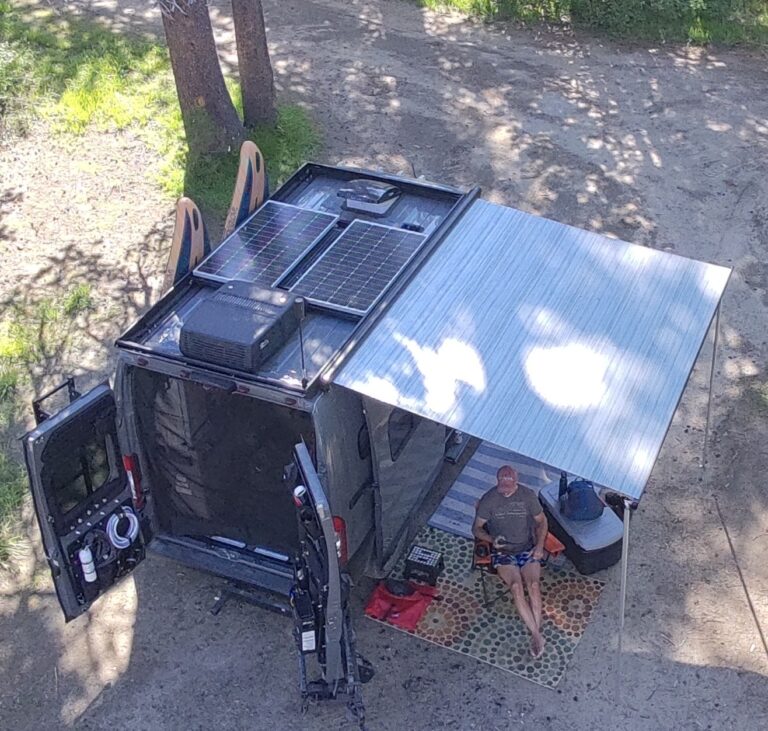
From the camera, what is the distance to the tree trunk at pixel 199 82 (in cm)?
1043

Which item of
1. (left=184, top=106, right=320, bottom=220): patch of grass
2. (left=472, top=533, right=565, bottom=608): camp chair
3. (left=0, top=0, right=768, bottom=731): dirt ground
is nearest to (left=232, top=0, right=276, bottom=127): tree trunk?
(left=184, top=106, right=320, bottom=220): patch of grass

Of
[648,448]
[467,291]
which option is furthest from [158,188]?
[648,448]

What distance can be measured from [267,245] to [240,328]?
4.49 feet

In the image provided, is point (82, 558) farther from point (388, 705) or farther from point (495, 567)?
point (495, 567)

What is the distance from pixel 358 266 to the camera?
269 inches

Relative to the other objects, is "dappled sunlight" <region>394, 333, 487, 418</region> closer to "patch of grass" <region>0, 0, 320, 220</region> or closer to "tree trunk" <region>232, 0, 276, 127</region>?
"patch of grass" <region>0, 0, 320, 220</region>

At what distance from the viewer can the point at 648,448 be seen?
215 inches

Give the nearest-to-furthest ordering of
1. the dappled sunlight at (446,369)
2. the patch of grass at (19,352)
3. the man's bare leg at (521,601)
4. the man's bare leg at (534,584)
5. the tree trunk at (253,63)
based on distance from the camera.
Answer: the dappled sunlight at (446,369) → the man's bare leg at (521,601) → the man's bare leg at (534,584) → the patch of grass at (19,352) → the tree trunk at (253,63)

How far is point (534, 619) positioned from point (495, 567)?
1.57 feet

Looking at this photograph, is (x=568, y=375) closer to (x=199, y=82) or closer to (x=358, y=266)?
(x=358, y=266)

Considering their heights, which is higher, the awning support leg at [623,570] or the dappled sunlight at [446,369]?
the dappled sunlight at [446,369]

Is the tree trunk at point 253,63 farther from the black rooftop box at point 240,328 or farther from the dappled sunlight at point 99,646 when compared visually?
the dappled sunlight at point 99,646

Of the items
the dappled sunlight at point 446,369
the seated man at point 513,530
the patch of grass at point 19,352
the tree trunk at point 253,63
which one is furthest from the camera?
the tree trunk at point 253,63

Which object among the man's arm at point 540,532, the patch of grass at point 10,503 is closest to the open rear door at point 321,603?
the man's arm at point 540,532
